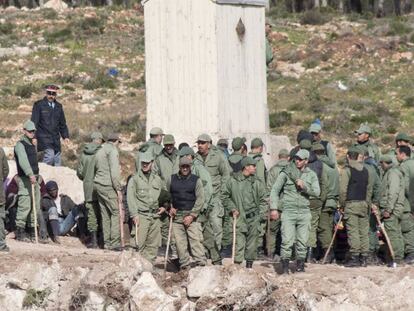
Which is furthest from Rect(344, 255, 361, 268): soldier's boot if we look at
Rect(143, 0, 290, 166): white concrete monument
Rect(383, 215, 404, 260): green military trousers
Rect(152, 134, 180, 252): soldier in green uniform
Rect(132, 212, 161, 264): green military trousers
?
Rect(143, 0, 290, 166): white concrete monument

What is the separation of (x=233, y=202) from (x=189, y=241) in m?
0.81

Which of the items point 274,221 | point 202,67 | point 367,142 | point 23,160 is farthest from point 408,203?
point 23,160

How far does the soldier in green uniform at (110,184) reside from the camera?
58.0 feet

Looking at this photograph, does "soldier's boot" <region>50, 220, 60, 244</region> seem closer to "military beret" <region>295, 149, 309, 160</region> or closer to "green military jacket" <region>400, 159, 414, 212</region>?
"military beret" <region>295, 149, 309, 160</region>

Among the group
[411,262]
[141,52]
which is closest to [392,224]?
[411,262]

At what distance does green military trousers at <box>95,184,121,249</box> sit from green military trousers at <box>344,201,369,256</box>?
3228 millimetres

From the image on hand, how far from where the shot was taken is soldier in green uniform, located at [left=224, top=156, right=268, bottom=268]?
15727mm

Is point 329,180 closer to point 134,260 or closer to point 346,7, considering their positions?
point 134,260

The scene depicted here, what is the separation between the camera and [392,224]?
56.1ft

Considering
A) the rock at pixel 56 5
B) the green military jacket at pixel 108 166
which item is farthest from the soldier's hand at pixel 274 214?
the rock at pixel 56 5

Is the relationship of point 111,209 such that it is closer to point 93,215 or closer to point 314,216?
point 93,215

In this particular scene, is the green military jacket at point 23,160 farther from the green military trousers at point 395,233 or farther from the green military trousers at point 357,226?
the green military trousers at point 395,233

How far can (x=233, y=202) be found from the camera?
1579cm

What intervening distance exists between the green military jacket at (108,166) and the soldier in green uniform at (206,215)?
2.00 metres
